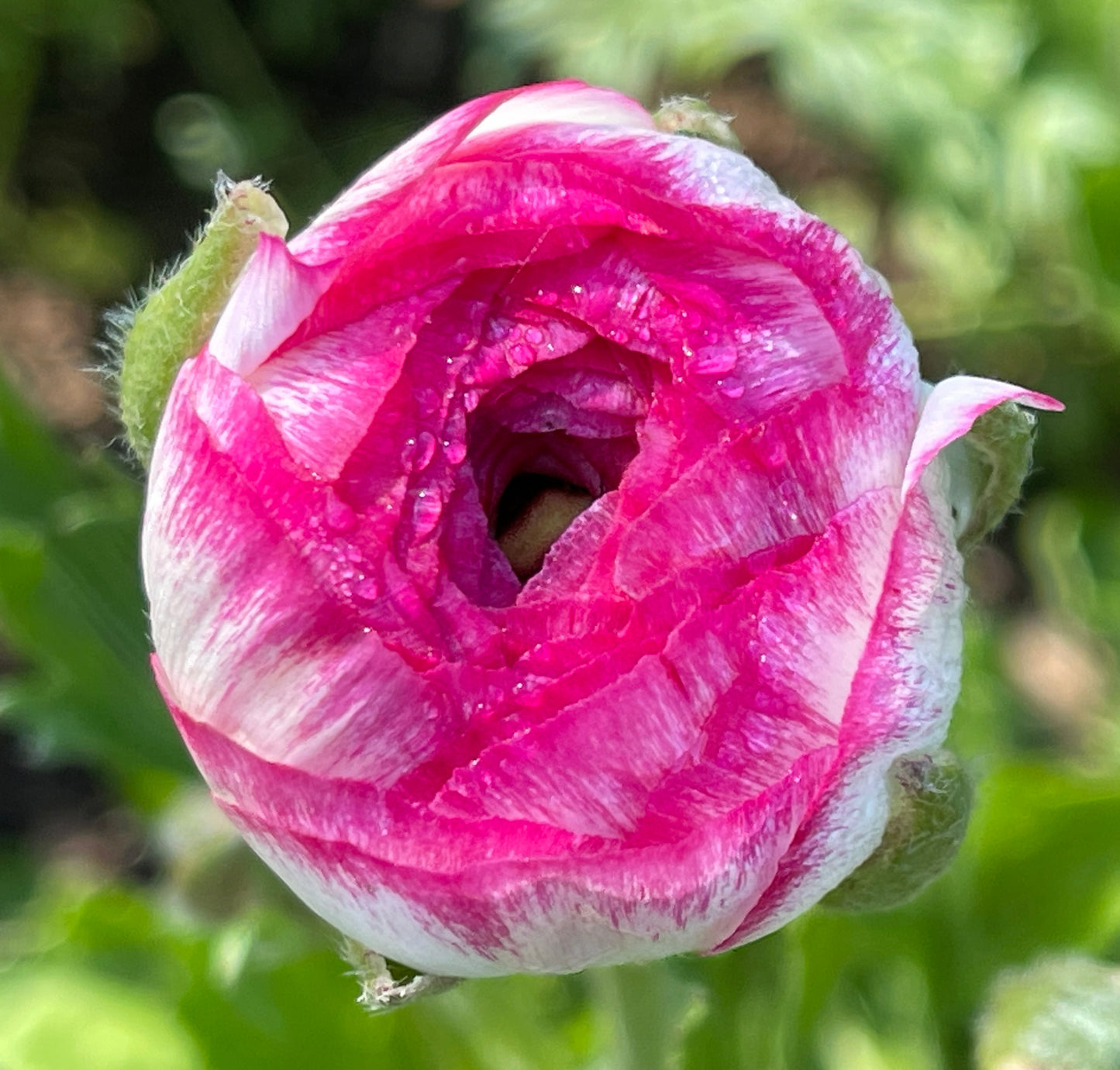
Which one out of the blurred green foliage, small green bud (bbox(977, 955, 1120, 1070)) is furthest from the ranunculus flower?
small green bud (bbox(977, 955, 1120, 1070))

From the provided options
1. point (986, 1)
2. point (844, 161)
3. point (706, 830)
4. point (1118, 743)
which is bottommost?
point (1118, 743)

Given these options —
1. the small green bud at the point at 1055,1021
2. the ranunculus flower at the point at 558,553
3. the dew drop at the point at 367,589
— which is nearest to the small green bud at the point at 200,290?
the ranunculus flower at the point at 558,553

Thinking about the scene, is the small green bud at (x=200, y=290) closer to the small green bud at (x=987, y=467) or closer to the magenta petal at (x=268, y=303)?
the magenta petal at (x=268, y=303)

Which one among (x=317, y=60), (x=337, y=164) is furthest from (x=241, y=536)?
(x=317, y=60)

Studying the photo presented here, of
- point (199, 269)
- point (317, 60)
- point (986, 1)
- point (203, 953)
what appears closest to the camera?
point (199, 269)

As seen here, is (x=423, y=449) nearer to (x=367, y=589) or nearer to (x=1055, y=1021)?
(x=367, y=589)

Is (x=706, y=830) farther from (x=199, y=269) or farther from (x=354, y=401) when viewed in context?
(x=199, y=269)

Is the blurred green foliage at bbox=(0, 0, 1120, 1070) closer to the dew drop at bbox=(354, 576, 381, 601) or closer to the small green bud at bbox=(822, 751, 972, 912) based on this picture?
the small green bud at bbox=(822, 751, 972, 912)
